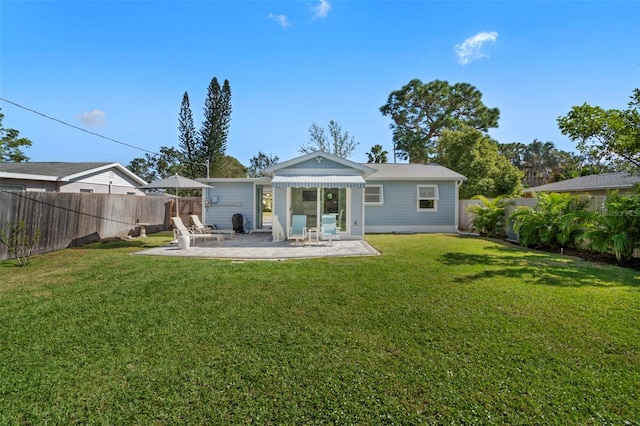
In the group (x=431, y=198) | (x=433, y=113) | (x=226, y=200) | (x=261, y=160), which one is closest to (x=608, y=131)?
(x=431, y=198)

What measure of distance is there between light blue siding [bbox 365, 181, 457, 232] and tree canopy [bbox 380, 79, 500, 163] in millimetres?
28161

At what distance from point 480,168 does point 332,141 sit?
70.0 feet

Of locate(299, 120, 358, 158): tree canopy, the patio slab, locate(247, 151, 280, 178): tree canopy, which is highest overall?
locate(247, 151, 280, 178): tree canopy

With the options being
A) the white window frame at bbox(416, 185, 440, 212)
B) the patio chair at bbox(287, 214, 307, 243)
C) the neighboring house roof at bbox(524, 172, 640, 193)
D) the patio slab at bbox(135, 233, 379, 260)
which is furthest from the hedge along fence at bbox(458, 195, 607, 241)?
the patio chair at bbox(287, 214, 307, 243)

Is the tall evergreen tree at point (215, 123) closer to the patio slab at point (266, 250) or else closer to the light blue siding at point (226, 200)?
the light blue siding at point (226, 200)

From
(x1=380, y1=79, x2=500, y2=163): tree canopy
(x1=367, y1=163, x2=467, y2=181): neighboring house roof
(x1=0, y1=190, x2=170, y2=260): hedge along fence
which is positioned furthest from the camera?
(x1=380, y1=79, x2=500, y2=163): tree canopy

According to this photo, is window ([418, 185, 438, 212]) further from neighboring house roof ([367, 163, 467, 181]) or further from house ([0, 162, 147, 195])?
house ([0, 162, 147, 195])

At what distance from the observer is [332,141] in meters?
43.2

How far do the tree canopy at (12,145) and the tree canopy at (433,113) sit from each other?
47.4m

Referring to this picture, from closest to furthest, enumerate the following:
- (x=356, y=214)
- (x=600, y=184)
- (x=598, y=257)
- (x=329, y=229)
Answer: (x=598, y=257), (x=329, y=229), (x=356, y=214), (x=600, y=184)

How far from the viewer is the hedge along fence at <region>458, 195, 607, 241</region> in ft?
39.6

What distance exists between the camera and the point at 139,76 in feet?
64.7

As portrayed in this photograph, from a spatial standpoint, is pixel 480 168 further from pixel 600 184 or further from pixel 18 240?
pixel 18 240

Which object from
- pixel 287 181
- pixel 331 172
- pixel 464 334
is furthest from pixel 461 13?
pixel 464 334
